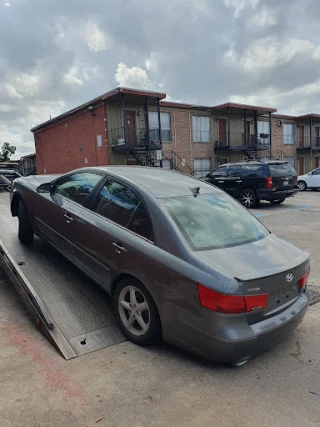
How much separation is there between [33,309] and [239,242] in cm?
203

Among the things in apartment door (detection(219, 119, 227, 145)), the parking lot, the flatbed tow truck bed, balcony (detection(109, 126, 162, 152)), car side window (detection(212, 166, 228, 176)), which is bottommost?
the parking lot

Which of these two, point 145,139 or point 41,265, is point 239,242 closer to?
point 41,265

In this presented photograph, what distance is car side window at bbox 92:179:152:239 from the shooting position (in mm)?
2936

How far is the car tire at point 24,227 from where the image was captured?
16.2 feet

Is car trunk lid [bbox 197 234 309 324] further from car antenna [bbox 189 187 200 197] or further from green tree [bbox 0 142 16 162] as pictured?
green tree [bbox 0 142 16 162]

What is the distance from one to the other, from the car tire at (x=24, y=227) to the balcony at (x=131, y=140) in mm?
14350

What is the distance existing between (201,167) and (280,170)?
12.9m

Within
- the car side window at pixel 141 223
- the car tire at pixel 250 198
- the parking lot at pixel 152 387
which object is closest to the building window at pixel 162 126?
the car tire at pixel 250 198

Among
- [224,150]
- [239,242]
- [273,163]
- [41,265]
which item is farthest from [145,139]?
[239,242]

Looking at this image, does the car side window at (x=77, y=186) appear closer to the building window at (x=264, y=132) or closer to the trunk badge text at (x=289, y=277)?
the trunk badge text at (x=289, y=277)

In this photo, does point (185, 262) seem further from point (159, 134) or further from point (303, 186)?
point (303, 186)

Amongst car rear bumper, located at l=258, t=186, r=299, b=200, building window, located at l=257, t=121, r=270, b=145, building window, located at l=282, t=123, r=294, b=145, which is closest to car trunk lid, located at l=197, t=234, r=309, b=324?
car rear bumper, located at l=258, t=186, r=299, b=200

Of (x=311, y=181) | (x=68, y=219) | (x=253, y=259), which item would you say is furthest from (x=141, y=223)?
(x=311, y=181)

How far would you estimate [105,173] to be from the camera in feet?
12.0
